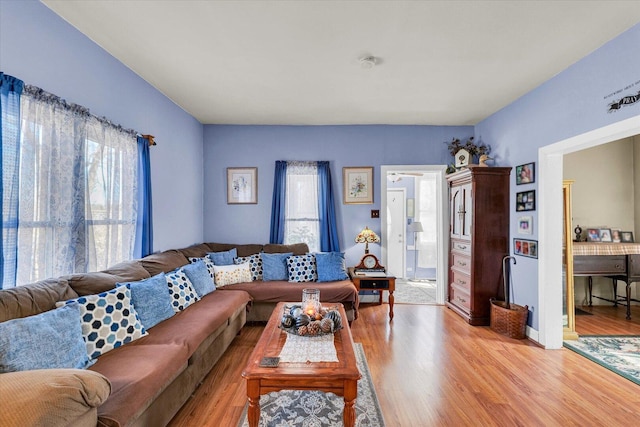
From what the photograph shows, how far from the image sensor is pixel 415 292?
5398mm

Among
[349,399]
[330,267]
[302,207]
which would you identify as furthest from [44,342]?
[302,207]

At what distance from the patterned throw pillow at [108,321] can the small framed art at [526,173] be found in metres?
3.98

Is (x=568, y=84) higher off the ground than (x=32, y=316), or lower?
higher

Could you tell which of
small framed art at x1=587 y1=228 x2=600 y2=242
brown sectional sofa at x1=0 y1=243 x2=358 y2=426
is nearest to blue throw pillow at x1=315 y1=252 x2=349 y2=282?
brown sectional sofa at x1=0 y1=243 x2=358 y2=426

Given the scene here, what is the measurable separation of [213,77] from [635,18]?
343 centimetres

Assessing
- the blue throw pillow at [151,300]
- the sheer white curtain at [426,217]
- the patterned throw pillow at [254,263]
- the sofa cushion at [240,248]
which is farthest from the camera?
the sheer white curtain at [426,217]

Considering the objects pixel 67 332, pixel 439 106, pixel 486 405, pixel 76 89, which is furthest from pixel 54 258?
pixel 439 106

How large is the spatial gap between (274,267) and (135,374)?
250 centimetres

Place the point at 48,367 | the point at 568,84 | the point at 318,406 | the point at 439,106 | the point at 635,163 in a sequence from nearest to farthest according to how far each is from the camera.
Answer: the point at 48,367, the point at 318,406, the point at 568,84, the point at 439,106, the point at 635,163

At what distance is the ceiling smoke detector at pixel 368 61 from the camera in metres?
2.65

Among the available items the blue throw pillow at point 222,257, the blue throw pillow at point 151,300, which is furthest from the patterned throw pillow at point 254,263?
the blue throw pillow at point 151,300

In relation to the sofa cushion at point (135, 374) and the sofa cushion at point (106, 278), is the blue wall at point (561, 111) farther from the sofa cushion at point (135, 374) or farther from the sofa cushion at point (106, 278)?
the sofa cushion at point (106, 278)

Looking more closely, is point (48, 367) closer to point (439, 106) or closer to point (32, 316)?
point (32, 316)

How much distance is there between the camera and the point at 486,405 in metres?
2.19
